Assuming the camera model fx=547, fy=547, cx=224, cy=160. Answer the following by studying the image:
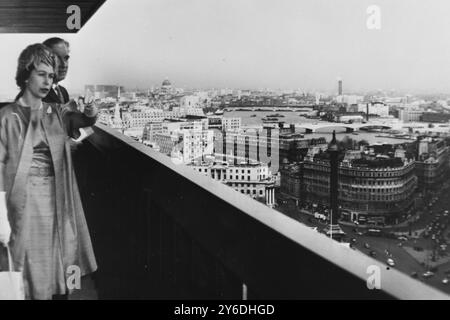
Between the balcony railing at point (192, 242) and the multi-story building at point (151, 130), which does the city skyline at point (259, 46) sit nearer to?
the multi-story building at point (151, 130)

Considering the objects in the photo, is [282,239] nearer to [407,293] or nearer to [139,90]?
[407,293]

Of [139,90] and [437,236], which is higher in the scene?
[139,90]

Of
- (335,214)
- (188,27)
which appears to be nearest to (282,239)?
(335,214)

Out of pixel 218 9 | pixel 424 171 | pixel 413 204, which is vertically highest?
pixel 218 9

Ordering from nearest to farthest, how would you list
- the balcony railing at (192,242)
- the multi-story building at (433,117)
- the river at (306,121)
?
the balcony railing at (192,242)
the multi-story building at (433,117)
the river at (306,121)

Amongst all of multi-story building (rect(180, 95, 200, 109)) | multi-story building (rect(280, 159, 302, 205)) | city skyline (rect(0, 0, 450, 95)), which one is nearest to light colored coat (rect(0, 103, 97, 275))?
city skyline (rect(0, 0, 450, 95))

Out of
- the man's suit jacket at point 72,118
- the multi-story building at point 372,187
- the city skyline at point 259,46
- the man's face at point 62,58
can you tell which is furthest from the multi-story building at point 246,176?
the man's face at point 62,58
